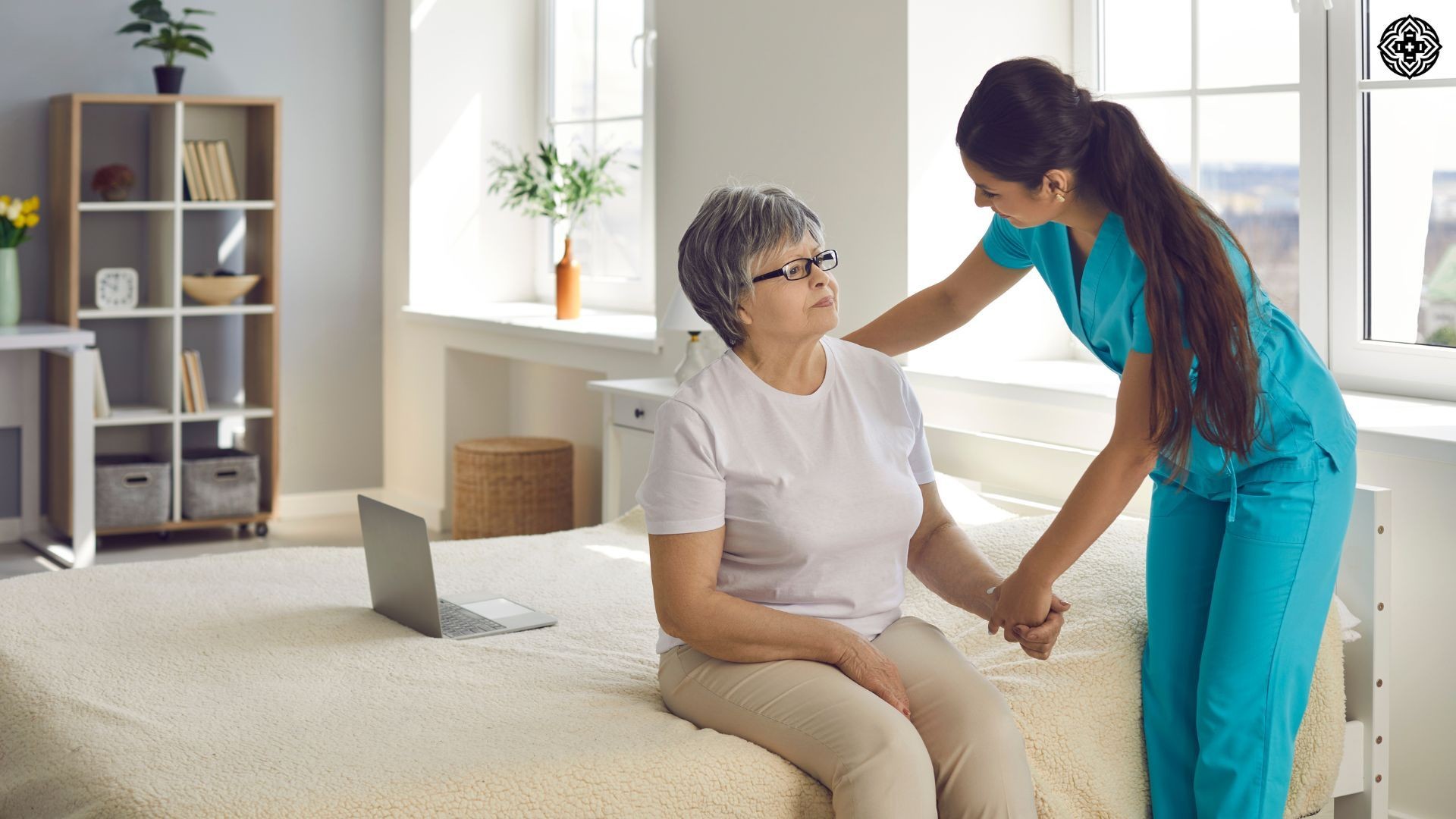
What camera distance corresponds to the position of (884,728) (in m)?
1.54

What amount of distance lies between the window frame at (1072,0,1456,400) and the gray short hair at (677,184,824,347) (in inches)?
57.0

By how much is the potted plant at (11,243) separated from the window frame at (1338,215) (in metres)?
3.85

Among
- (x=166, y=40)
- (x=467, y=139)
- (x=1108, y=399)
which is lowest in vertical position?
(x=1108, y=399)

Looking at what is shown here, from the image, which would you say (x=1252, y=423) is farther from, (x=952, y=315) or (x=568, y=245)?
(x=568, y=245)

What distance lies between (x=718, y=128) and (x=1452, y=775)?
7.85 feet

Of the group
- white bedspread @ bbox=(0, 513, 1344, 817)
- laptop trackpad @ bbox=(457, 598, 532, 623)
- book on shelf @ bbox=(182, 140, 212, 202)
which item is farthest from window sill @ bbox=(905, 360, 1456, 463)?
book on shelf @ bbox=(182, 140, 212, 202)

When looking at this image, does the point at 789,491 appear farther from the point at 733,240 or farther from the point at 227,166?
the point at 227,166

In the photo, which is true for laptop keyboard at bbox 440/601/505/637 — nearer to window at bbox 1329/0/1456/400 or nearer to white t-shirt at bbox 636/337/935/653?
white t-shirt at bbox 636/337/935/653

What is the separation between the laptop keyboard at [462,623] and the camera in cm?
212

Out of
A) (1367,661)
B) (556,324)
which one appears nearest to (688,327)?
(556,324)

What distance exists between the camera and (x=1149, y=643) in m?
1.90

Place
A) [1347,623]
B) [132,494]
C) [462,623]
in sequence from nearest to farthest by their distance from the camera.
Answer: [1347,623]
[462,623]
[132,494]

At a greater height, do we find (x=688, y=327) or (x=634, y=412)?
(x=688, y=327)

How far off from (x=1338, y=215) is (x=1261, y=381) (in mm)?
1168
